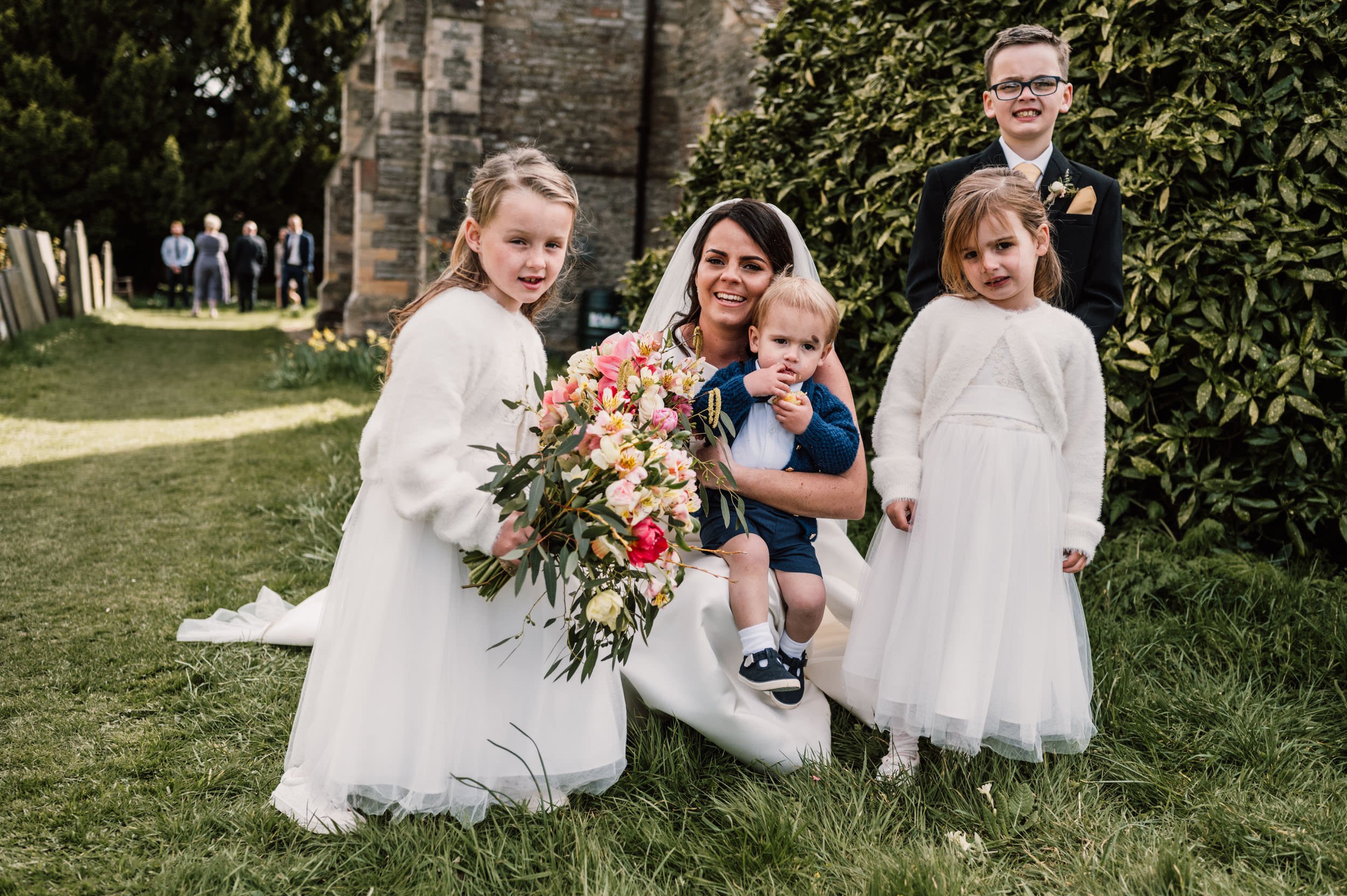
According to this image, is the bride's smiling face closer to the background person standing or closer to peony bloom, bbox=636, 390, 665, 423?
peony bloom, bbox=636, 390, 665, 423

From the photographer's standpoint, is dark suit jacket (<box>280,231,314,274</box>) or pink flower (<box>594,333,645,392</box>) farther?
dark suit jacket (<box>280,231,314,274</box>)

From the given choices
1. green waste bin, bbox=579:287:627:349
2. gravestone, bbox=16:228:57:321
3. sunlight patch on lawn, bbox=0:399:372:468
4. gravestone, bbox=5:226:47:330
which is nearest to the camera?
sunlight patch on lawn, bbox=0:399:372:468

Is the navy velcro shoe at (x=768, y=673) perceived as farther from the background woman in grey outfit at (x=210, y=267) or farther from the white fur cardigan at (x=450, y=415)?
the background woman in grey outfit at (x=210, y=267)

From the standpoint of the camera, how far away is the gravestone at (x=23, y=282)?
12.2 metres

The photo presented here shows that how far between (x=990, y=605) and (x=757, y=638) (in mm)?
693

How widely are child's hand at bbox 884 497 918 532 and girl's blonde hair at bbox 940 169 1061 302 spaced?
67 centimetres

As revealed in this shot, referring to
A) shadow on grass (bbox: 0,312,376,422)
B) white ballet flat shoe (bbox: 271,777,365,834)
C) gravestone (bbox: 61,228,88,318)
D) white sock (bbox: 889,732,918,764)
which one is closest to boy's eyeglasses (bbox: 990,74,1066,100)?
white sock (bbox: 889,732,918,764)

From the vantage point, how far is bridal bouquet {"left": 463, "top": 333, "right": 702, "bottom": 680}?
7.43 ft

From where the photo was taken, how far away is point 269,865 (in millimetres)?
2420

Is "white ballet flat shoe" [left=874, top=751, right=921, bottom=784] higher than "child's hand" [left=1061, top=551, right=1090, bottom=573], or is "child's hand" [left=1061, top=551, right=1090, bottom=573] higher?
"child's hand" [left=1061, top=551, right=1090, bottom=573]

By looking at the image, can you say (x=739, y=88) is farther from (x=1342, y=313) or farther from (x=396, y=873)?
(x=396, y=873)

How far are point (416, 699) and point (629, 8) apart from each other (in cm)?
1364

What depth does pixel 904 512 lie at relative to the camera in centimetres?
293

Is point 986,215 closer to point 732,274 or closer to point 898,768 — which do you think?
point 732,274
